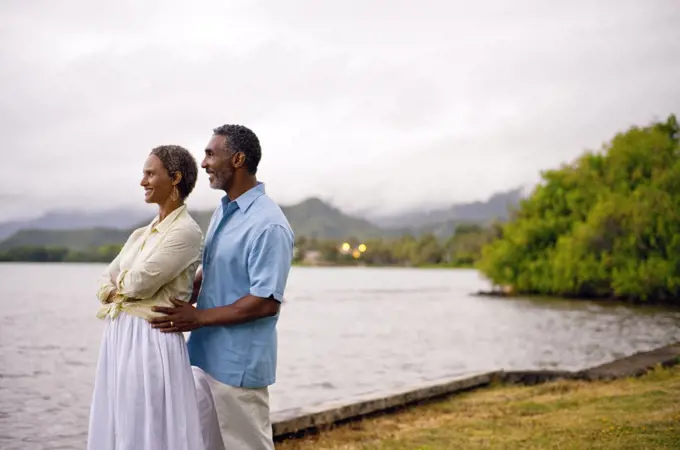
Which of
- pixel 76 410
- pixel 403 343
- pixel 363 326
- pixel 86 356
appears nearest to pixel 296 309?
pixel 363 326

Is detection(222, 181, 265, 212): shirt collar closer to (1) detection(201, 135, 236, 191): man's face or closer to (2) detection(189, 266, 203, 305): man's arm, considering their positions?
(1) detection(201, 135, 236, 191): man's face

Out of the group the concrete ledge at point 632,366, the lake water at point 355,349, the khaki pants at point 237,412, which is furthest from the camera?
the lake water at point 355,349

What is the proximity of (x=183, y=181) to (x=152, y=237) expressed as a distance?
0.30 meters

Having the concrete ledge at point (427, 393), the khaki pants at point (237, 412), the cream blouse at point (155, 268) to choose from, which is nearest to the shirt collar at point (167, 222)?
the cream blouse at point (155, 268)

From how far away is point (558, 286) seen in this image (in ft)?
186

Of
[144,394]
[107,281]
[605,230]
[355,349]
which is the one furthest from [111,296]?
[605,230]

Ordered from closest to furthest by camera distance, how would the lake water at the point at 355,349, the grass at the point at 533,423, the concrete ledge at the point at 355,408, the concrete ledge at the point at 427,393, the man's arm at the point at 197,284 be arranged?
the man's arm at the point at 197,284, the grass at the point at 533,423, the concrete ledge at the point at 355,408, the concrete ledge at the point at 427,393, the lake water at the point at 355,349

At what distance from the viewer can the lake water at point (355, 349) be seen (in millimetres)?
14930

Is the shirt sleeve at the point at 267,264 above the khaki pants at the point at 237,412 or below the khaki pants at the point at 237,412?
above

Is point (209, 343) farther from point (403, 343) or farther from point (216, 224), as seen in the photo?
point (403, 343)

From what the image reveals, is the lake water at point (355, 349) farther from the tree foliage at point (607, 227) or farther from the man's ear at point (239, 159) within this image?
the man's ear at point (239, 159)

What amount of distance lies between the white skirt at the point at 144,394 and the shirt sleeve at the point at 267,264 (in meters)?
0.45

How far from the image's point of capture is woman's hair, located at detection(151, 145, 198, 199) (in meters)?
3.70

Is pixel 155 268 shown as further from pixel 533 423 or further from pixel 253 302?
pixel 533 423
